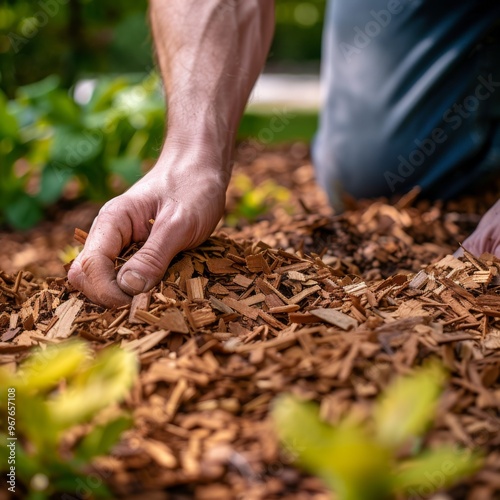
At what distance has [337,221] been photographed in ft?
7.21

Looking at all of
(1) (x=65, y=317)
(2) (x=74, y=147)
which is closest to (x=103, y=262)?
(1) (x=65, y=317)

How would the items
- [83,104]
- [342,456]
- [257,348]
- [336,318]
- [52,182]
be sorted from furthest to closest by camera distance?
[83,104] < [52,182] < [336,318] < [257,348] < [342,456]

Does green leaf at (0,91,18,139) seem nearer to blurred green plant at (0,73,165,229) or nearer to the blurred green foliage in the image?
blurred green plant at (0,73,165,229)

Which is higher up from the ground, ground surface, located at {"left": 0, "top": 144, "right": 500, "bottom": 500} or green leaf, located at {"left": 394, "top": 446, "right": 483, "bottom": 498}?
green leaf, located at {"left": 394, "top": 446, "right": 483, "bottom": 498}

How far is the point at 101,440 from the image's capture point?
3.01ft

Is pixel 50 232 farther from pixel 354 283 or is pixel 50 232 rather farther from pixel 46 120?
pixel 354 283

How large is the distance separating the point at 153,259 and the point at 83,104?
96.1 inches

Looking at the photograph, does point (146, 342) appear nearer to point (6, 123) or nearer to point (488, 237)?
point (488, 237)

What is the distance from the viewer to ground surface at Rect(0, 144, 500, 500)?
0.98 m

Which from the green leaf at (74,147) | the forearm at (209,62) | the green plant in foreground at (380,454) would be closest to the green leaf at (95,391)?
the green plant in foreground at (380,454)

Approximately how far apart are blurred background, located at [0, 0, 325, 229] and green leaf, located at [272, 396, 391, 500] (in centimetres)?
209

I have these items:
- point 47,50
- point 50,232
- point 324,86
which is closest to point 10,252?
point 50,232

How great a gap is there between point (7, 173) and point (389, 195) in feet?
5.99

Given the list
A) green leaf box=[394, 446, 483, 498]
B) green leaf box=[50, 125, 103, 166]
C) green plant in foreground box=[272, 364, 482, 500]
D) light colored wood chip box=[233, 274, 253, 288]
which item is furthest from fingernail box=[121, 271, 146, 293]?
green leaf box=[50, 125, 103, 166]
